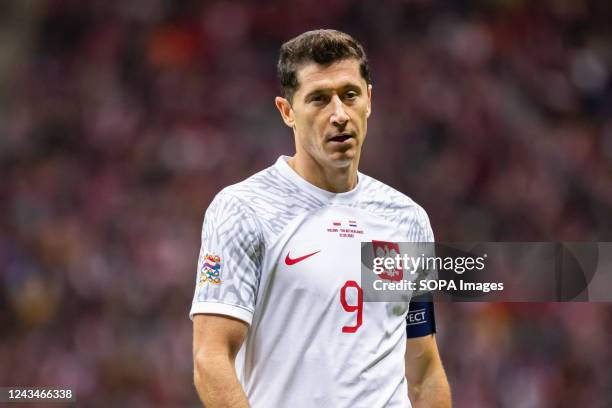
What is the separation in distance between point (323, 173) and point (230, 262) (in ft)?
1.64

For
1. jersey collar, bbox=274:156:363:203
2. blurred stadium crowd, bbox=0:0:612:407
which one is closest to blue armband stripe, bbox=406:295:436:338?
jersey collar, bbox=274:156:363:203

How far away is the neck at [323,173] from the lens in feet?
9.92

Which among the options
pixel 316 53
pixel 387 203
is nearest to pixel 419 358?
pixel 387 203

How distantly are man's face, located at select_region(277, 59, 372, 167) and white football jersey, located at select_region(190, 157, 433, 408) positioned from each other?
0.21 meters

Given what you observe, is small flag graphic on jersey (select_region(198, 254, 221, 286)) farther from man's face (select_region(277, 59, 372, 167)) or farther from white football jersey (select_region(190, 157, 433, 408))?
man's face (select_region(277, 59, 372, 167))

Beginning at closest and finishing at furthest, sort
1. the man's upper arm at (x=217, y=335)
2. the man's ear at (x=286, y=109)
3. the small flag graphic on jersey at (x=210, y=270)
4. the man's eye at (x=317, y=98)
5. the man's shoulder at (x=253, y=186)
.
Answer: the man's upper arm at (x=217, y=335) < the small flag graphic on jersey at (x=210, y=270) < the man's shoulder at (x=253, y=186) < the man's eye at (x=317, y=98) < the man's ear at (x=286, y=109)

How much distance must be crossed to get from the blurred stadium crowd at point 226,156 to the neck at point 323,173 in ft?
13.0

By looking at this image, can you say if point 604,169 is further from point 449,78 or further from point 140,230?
point 140,230

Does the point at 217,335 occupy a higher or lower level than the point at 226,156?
lower

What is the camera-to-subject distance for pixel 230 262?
107 inches

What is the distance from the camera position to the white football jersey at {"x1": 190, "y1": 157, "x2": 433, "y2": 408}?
273 cm

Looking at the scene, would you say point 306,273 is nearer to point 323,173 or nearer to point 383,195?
point 323,173

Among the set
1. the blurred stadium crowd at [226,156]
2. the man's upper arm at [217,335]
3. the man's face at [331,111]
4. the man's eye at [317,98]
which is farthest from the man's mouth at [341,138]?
the blurred stadium crowd at [226,156]

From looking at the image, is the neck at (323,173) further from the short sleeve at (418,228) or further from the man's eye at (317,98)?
the short sleeve at (418,228)
